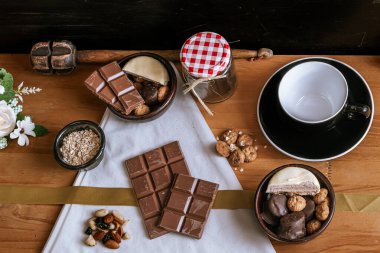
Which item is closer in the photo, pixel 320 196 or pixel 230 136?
pixel 320 196

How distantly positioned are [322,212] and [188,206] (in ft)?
1.05

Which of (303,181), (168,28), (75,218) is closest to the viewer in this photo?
(303,181)

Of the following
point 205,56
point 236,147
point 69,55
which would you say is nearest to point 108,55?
point 69,55

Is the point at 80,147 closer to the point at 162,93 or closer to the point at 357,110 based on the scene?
the point at 162,93

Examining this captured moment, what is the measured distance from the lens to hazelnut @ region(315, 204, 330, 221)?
124 cm

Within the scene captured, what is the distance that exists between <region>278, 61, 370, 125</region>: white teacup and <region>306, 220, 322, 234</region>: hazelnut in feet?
0.78

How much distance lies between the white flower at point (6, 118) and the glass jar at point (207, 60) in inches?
18.4

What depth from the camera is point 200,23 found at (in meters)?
1.49

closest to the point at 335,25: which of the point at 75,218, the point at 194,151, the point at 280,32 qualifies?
the point at 280,32

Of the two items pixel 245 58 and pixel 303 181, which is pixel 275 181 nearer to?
pixel 303 181

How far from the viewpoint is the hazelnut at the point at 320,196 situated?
126cm

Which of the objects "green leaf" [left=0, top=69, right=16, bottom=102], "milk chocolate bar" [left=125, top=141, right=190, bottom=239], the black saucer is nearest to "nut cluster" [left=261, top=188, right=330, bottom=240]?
the black saucer

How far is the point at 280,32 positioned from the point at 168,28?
0.30 meters

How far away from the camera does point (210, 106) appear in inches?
57.8
